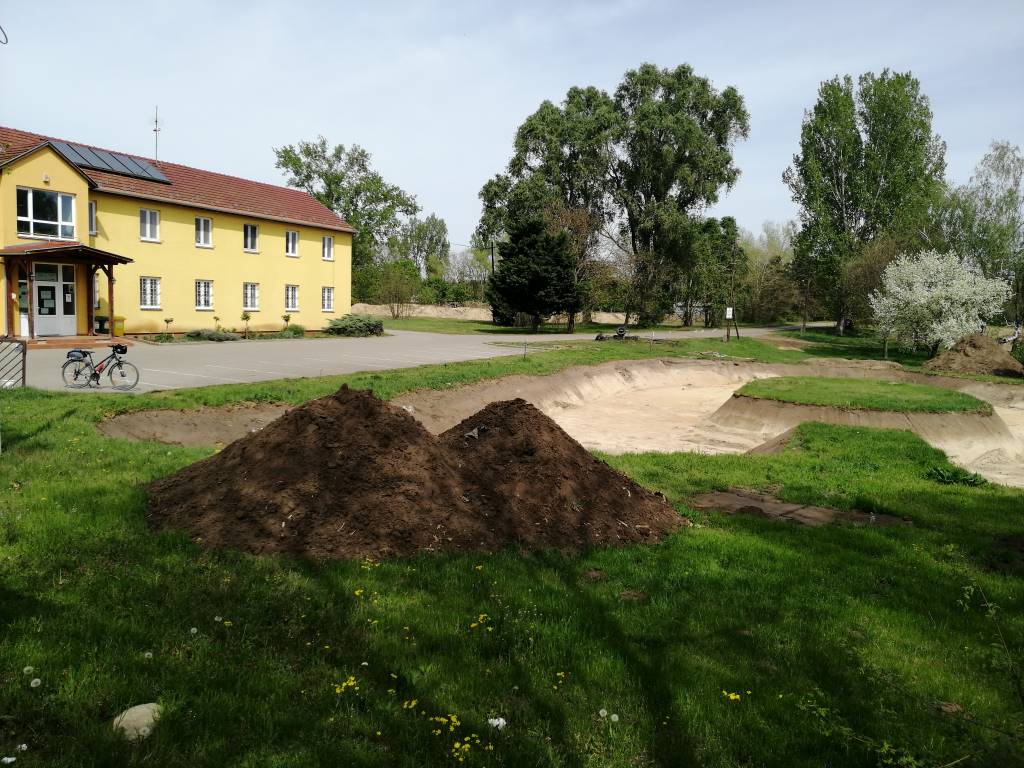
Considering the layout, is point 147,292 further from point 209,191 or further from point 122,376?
point 122,376

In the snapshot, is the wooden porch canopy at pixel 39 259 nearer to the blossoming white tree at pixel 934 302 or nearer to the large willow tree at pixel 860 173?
the blossoming white tree at pixel 934 302

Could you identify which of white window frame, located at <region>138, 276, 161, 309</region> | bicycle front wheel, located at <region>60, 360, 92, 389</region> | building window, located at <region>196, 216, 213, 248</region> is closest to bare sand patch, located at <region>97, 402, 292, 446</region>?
bicycle front wheel, located at <region>60, 360, 92, 389</region>

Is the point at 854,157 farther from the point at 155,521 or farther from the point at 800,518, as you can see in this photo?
the point at 155,521

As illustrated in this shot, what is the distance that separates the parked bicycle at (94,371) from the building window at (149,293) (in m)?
18.8

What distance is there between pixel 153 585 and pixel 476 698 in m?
2.77

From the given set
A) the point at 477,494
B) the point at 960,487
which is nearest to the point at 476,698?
the point at 477,494

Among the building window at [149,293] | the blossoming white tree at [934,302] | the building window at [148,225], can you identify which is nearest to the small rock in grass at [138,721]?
the building window at [149,293]

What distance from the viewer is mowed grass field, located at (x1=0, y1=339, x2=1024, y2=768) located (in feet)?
11.8

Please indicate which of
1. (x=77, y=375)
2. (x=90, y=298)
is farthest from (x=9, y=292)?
(x=77, y=375)

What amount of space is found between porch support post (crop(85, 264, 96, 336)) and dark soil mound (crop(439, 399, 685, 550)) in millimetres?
29226

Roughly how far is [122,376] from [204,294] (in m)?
22.3

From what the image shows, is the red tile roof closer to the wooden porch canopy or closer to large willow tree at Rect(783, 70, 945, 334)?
the wooden porch canopy

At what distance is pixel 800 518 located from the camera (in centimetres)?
884

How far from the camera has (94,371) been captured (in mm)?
15812
